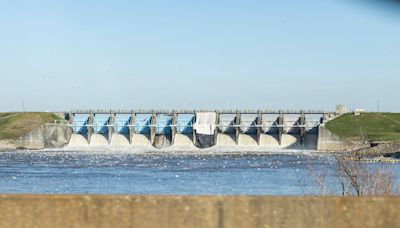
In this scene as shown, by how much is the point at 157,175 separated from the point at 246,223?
5649 centimetres

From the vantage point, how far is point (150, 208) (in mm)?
6203

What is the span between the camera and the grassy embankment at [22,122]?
5482 inches

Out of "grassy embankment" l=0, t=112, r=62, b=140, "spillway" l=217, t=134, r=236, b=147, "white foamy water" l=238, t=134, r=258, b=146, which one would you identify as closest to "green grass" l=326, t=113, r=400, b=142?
"white foamy water" l=238, t=134, r=258, b=146

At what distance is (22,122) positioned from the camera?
147 metres

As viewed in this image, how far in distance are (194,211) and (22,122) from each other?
145567mm

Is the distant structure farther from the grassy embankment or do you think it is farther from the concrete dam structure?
the grassy embankment

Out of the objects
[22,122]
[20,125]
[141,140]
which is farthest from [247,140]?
[22,122]

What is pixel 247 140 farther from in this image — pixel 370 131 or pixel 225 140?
pixel 370 131

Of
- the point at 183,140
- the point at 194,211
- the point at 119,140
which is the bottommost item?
the point at 119,140

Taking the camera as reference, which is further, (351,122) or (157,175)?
(351,122)

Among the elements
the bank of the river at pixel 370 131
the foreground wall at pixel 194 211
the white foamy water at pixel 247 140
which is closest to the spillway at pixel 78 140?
the white foamy water at pixel 247 140

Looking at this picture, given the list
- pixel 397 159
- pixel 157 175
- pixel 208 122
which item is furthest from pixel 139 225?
pixel 208 122

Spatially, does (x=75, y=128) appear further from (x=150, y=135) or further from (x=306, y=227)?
(x=306, y=227)

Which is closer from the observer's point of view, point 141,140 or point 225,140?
point 225,140
